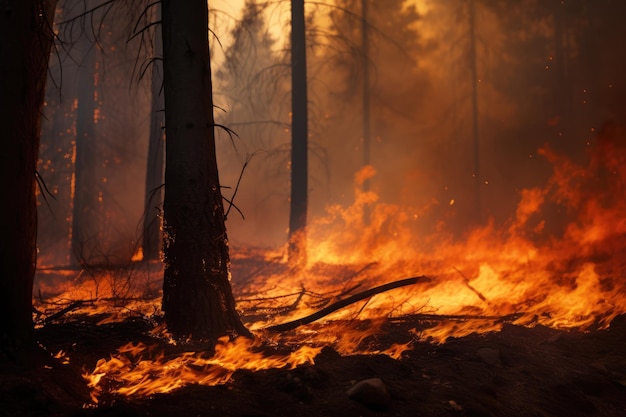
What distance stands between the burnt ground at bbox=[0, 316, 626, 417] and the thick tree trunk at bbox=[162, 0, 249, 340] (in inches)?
19.4

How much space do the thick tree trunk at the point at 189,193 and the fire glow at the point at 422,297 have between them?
491mm

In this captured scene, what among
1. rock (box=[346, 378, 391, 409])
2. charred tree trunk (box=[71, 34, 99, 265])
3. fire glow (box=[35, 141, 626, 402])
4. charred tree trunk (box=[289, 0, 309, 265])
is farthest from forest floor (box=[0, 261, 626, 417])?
charred tree trunk (box=[71, 34, 99, 265])

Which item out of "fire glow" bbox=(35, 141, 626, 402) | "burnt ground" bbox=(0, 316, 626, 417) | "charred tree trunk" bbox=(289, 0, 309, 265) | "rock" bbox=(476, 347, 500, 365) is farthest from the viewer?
"charred tree trunk" bbox=(289, 0, 309, 265)

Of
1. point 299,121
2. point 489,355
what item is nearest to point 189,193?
point 489,355

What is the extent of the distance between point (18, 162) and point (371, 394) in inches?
141

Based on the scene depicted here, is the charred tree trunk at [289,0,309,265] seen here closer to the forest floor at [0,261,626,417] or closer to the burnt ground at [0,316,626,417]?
the forest floor at [0,261,626,417]

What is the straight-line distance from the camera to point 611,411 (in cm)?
432

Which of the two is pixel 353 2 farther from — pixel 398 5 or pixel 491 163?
pixel 491 163

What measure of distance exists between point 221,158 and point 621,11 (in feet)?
57.8

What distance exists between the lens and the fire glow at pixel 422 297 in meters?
4.81

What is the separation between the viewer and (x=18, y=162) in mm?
4223

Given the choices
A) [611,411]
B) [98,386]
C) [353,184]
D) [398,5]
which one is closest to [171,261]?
[98,386]

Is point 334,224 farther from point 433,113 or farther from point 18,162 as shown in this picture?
point 18,162

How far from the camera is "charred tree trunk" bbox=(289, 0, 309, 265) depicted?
13.4 m
